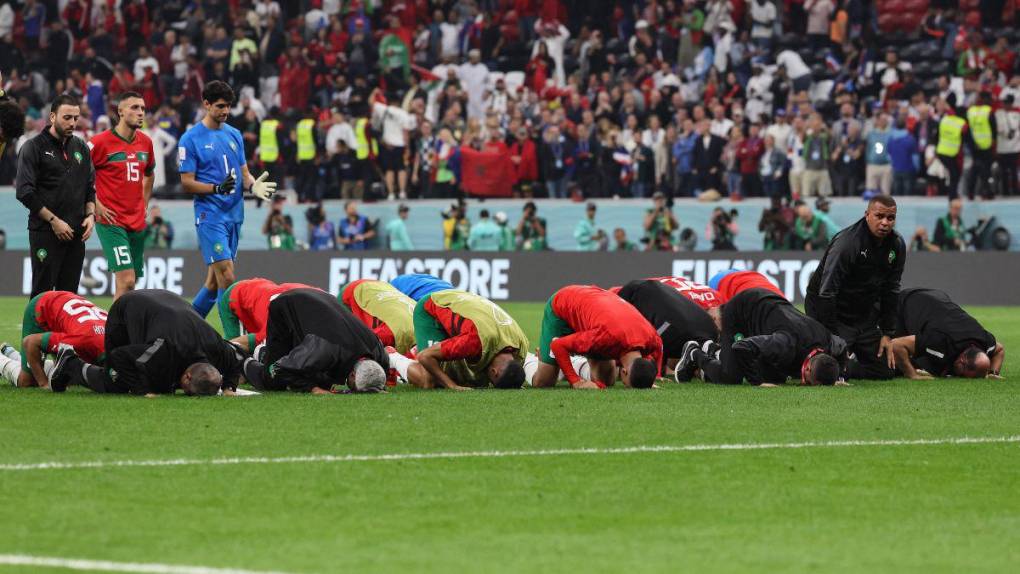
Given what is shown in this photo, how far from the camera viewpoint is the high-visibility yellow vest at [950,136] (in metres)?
28.4

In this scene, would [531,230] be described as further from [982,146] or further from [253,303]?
[253,303]

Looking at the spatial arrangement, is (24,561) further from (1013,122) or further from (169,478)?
(1013,122)

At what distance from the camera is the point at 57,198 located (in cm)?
1453


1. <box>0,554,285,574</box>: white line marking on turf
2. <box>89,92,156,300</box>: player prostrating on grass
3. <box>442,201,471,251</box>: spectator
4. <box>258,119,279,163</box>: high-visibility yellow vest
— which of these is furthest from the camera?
<box>258,119,279,163</box>: high-visibility yellow vest

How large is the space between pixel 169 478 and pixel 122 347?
3.90m

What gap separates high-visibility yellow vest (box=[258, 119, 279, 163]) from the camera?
32938 mm

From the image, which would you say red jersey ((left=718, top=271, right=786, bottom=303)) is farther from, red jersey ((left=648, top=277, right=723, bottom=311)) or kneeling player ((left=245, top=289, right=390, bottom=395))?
kneeling player ((left=245, top=289, right=390, bottom=395))

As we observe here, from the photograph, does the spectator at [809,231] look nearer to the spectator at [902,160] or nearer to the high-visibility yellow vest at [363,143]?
the spectator at [902,160]

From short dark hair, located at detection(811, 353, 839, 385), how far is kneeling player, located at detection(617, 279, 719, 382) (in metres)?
1.12

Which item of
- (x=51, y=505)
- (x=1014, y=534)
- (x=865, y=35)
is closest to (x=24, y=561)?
(x=51, y=505)

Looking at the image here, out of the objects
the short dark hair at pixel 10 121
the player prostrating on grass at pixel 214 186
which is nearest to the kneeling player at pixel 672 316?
the player prostrating on grass at pixel 214 186

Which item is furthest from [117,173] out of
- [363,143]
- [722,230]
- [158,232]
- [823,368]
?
[363,143]

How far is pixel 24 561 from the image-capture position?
19.4 ft

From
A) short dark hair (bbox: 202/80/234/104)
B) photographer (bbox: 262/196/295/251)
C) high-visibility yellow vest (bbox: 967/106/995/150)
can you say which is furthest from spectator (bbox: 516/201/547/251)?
short dark hair (bbox: 202/80/234/104)
